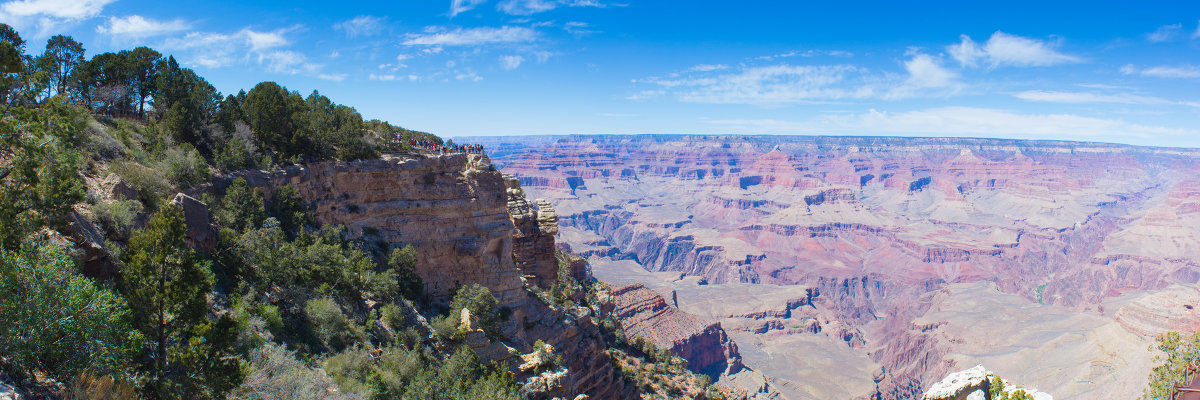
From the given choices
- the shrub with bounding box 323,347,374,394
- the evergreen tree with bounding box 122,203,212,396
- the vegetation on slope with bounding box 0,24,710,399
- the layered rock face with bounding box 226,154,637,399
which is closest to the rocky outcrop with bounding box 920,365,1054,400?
the vegetation on slope with bounding box 0,24,710,399

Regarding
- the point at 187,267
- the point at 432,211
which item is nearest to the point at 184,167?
the point at 432,211

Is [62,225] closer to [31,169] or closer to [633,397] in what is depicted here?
[31,169]

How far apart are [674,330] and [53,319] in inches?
3141

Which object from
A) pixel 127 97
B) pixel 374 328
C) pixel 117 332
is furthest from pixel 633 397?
pixel 127 97

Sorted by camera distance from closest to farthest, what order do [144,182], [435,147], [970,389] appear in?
1. [970,389]
2. [144,182]
3. [435,147]

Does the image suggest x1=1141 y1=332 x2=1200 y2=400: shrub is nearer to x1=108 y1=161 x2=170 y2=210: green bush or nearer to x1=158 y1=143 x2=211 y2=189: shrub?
x1=108 y1=161 x2=170 y2=210: green bush

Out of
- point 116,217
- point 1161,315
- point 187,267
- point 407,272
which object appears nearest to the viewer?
point 187,267

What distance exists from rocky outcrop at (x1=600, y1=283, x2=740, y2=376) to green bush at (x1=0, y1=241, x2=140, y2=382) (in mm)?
65070

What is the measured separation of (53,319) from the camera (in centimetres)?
1063

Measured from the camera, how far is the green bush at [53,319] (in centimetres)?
1031

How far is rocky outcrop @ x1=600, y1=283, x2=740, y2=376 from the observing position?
79125 millimetres

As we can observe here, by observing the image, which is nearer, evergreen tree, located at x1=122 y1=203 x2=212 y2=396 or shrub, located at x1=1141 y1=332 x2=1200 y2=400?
evergreen tree, located at x1=122 y1=203 x2=212 y2=396

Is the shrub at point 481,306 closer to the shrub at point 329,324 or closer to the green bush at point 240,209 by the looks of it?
the shrub at point 329,324

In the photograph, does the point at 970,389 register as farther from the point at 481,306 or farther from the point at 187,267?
the point at 481,306
